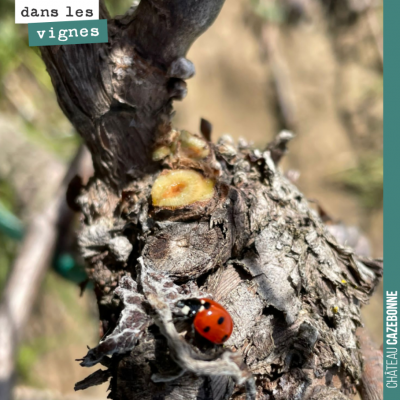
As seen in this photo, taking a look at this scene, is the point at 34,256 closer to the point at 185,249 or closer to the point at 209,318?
the point at 185,249

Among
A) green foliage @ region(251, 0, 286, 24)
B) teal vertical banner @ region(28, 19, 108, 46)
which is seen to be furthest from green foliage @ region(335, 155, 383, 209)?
teal vertical banner @ region(28, 19, 108, 46)

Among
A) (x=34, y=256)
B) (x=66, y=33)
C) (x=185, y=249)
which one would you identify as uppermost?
(x=66, y=33)

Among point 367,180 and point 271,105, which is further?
point 271,105

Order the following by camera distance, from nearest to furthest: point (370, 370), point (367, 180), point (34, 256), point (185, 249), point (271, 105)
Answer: point (185, 249)
point (370, 370)
point (34, 256)
point (367, 180)
point (271, 105)

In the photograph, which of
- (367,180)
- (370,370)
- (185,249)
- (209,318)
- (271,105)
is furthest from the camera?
(271,105)

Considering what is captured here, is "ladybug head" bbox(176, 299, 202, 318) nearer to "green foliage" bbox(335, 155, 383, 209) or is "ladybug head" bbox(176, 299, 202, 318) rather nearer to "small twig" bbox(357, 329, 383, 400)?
"small twig" bbox(357, 329, 383, 400)

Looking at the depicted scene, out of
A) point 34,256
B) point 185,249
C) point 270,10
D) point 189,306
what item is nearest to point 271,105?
point 270,10

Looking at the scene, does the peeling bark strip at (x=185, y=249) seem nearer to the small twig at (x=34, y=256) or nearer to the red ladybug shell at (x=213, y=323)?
the red ladybug shell at (x=213, y=323)
